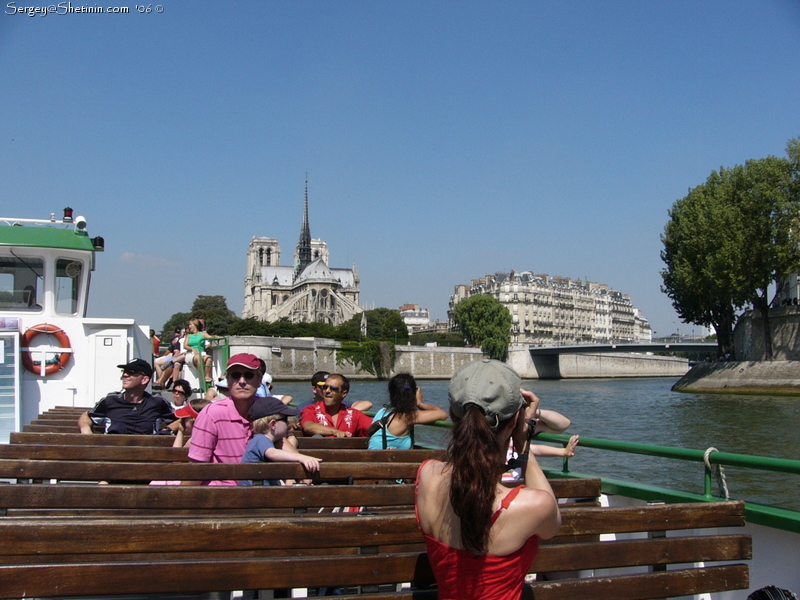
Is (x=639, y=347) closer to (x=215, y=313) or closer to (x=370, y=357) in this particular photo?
(x=370, y=357)

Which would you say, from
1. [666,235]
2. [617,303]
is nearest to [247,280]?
[617,303]

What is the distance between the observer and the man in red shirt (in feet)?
16.8

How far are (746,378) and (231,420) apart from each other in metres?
33.3

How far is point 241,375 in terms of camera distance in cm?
363

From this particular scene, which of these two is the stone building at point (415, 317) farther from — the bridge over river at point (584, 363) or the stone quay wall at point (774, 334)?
the stone quay wall at point (774, 334)

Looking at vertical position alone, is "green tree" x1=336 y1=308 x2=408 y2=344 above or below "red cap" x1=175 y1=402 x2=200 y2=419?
above

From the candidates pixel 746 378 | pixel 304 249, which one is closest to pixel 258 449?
pixel 746 378

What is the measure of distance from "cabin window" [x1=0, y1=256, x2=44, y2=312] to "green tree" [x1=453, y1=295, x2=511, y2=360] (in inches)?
2463

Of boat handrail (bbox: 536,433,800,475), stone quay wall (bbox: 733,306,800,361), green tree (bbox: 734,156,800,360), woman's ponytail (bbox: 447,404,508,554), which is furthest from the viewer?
stone quay wall (bbox: 733,306,800,361)

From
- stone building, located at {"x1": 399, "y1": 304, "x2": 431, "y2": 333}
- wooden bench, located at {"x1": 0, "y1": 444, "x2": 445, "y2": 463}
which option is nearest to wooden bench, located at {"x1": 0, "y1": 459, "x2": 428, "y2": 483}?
wooden bench, located at {"x1": 0, "y1": 444, "x2": 445, "y2": 463}

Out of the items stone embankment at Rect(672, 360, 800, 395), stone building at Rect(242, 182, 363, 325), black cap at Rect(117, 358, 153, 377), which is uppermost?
stone building at Rect(242, 182, 363, 325)

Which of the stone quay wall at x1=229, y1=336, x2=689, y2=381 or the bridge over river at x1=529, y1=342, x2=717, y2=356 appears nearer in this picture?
the bridge over river at x1=529, y1=342, x2=717, y2=356

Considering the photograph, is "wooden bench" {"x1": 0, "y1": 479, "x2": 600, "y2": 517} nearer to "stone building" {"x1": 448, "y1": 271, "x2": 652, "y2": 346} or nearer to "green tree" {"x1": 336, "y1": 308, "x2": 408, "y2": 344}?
"green tree" {"x1": 336, "y1": 308, "x2": 408, "y2": 344}

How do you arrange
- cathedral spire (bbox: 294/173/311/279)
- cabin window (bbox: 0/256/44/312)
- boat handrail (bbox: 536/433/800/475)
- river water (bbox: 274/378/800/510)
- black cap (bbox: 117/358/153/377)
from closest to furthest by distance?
boat handrail (bbox: 536/433/800/475)
black cap (bbox: 117/358/153/377)
cabin window (bbox: 0/256/44/312)
river water (bbox: 274/378/800/510)
cathedral spire (bbox: 294/173/311/279)
